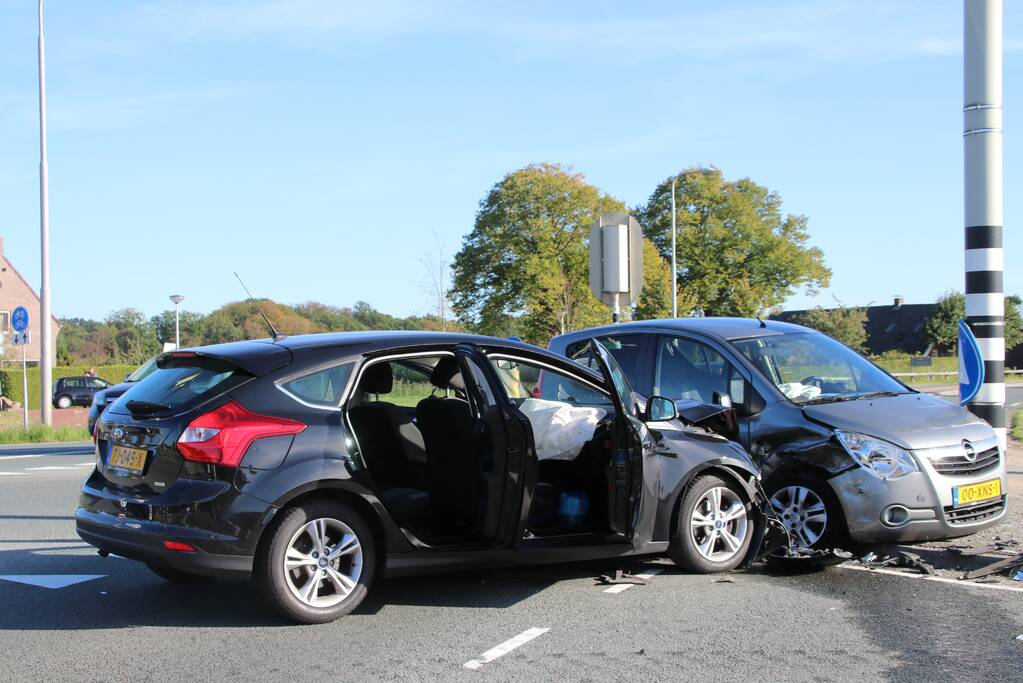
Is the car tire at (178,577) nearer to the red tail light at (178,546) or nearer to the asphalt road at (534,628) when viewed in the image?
the asphalt road at (534,628)

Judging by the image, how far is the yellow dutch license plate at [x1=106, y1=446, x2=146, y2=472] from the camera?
5.68 m

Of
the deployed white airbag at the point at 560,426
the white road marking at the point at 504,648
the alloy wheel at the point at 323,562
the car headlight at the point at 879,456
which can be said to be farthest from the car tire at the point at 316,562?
the car headlight at the point at 879,456

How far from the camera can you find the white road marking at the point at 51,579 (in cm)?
677

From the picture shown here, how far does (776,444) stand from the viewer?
741 cm

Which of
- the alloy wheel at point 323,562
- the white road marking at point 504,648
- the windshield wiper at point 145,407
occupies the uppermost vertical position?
the windshield wiper at point 145,407

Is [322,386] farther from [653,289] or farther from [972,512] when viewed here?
[653,289]

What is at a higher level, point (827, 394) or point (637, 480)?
point (827, 394)

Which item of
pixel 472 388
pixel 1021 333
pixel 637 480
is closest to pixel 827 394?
pixel 637 480

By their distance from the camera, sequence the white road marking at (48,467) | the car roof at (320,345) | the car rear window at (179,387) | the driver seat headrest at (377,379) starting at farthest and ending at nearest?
the white road marking at (48,467)
the driver seat headrest at (377,379)
the car roof at (320,345)
the car rear window at (179,387)

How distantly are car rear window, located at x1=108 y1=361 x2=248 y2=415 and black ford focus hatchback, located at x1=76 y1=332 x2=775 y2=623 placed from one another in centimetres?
2

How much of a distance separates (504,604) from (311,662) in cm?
151

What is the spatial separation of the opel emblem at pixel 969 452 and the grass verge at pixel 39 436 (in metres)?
20.5

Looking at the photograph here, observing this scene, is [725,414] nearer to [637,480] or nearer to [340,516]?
[637,480]

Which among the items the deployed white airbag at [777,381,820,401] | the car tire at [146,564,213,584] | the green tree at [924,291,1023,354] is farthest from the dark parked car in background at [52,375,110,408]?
the green tree at [924,291,1023,354]
